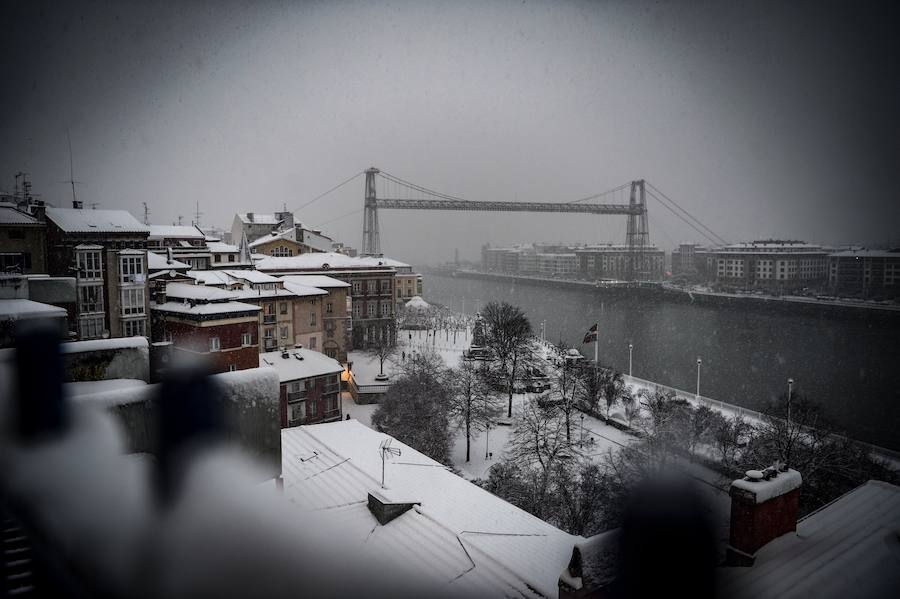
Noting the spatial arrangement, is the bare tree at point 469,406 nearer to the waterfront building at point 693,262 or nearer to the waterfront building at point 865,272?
the waterfront building at point 865,272

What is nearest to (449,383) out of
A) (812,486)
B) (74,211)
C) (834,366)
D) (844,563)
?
(812,486)

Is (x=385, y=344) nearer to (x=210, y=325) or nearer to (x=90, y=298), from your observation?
(x=210, y=325)

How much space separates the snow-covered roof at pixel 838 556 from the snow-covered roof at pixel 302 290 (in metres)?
9.36

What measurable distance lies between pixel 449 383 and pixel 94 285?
194 inches

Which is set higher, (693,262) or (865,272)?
(693,262)

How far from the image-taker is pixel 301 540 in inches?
15.4

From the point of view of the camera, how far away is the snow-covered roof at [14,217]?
20.1 ft

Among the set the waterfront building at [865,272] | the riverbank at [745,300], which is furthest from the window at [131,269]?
the waterfront building at [865,272]

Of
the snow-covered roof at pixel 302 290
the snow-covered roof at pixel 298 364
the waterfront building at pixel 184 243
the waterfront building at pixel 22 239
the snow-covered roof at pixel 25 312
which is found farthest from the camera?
the waterfront building at pixel 184 243

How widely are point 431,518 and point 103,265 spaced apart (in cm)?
535

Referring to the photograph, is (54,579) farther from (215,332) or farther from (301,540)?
(215,332)

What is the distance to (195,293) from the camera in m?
7.23

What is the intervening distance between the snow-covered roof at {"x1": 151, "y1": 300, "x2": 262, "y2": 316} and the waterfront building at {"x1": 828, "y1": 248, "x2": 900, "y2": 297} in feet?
87.0

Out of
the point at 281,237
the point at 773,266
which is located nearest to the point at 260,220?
the point at 281,237
